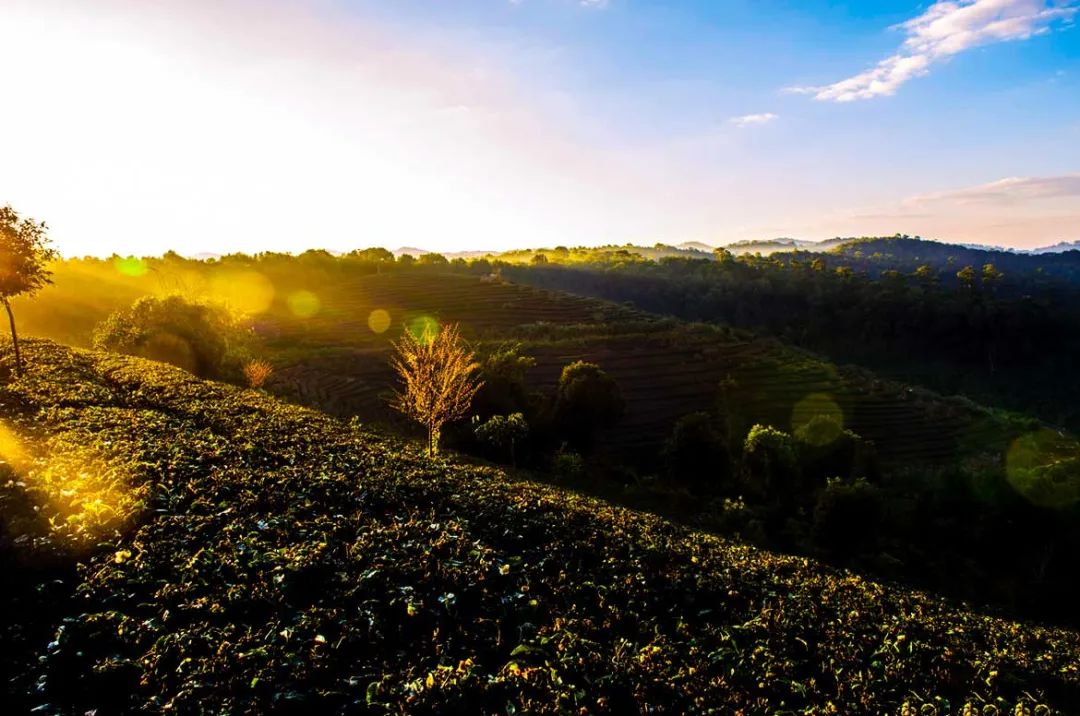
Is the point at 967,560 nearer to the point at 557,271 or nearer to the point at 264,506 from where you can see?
the point at 264,506

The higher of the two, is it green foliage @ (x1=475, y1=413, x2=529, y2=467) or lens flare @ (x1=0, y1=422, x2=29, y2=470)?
lens flare @ (x1=0, y1=422, x2=29, y2=470)

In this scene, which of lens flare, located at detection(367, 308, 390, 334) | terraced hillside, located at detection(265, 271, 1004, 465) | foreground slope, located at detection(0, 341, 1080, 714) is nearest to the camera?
foreground slope, located at detection(0, 341, 1080, 714)

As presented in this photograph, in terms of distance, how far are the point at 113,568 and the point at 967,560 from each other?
37.6 meters

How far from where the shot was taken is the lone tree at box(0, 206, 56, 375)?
25.9 m

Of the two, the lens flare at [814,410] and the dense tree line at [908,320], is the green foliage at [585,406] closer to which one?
the lens flare at [814,410]

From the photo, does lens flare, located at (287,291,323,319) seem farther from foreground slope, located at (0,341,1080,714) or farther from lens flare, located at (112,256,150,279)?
foreground slope, located at (0,341,1080,714)

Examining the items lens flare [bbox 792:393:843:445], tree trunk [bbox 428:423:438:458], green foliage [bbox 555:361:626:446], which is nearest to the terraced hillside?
lens flare [bbox 792:393:843:445]

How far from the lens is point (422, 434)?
4634cm

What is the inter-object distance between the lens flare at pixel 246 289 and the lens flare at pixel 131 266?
1567 centimetres

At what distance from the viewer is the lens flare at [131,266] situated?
118 meters

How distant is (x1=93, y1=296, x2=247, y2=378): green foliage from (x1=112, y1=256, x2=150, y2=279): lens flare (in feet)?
277

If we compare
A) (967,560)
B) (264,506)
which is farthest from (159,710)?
A: (967,560)

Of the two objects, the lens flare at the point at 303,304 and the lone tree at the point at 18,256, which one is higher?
the lone tree at the point at 18,256

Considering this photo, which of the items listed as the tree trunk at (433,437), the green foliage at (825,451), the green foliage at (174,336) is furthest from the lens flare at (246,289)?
the green foliage at (825,451)
